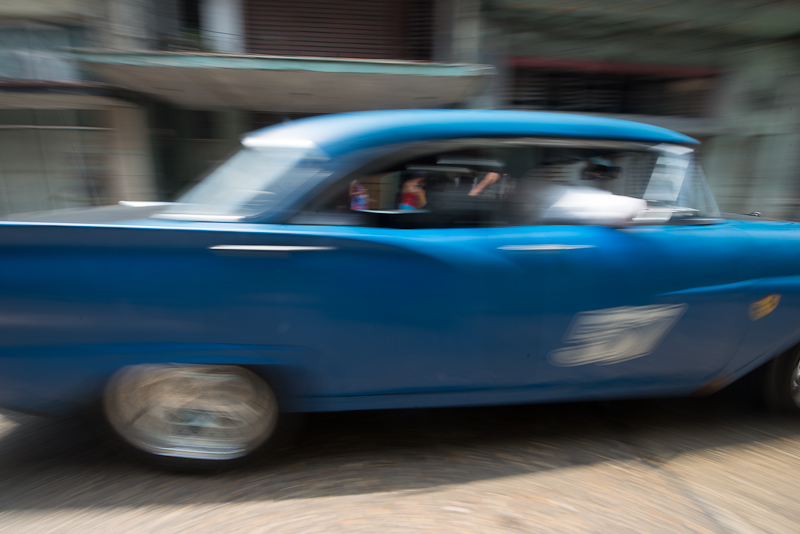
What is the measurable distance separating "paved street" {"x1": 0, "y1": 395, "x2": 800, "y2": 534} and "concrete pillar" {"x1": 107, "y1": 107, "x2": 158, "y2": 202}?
21.7 feet

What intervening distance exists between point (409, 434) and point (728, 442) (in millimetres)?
1639

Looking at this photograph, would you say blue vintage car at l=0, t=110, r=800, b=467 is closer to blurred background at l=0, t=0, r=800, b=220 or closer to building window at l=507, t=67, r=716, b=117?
blurred background at l=0, t=0, r=800, b=220

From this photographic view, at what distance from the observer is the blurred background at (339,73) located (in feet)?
23.6

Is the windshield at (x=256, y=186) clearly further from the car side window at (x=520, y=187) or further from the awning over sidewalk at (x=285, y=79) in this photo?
the awning over sidewalk at (x=285, y=79)

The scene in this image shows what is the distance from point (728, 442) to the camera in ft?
8.29

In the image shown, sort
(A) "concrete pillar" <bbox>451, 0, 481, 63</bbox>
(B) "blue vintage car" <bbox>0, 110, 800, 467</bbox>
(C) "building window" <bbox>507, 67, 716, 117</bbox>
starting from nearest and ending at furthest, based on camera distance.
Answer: (B) "blue vintage car" <bbox>0, 110, 800, 467</bbox>, (A) "concrete pillar" <bbox>451, 0, 481, 63</bbox>, (C) "building window" <bbox>507, 67, 716, 117</bbox>

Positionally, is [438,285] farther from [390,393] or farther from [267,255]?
[267,255]

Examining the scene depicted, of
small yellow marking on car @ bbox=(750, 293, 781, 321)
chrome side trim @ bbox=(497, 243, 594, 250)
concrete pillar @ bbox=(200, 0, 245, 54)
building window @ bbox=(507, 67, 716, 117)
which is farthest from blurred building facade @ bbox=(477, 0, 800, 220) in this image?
chrome side trim @ bbox=(497, 243, 594, 250)

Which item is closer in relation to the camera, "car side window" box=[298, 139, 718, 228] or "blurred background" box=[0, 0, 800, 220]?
"car side window" box=[298, 139, 718, 228]

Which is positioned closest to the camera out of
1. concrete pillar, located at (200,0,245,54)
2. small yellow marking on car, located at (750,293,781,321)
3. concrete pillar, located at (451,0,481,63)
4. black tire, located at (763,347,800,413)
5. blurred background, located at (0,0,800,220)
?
small yellow marking on car, located at (750,293,781,321)

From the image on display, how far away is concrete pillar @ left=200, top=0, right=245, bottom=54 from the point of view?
811cm

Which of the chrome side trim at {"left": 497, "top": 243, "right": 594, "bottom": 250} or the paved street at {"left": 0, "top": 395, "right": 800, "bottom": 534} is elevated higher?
the chrome side trim at {"left": 497, "top": 243, "right": 594, "bottom": 250}

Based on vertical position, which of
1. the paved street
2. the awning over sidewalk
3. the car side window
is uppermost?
the awning over sidewalk

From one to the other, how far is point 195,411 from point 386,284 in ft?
3.24
